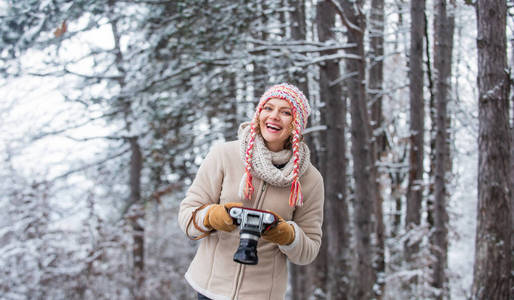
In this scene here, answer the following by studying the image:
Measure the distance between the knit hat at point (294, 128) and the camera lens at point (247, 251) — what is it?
323 millimetres

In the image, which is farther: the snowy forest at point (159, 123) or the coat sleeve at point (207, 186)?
the snowy forest at point (159, 123)

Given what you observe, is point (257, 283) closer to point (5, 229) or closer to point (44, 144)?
point (5, 229)

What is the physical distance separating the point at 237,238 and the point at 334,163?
6891 mm

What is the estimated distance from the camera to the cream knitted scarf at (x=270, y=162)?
7.70ft

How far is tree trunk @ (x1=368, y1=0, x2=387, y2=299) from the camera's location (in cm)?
1011

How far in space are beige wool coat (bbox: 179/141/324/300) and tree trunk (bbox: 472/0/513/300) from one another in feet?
11.3

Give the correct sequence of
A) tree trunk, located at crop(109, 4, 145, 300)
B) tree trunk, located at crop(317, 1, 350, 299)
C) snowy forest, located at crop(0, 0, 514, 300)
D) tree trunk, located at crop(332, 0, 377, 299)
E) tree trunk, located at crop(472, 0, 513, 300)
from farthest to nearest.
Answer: tree trunk, located at crop(109, 4, 145, 300) → tree trunk, located at crop(317, 1, 350, 299) → snowy forest, located at crop(0, 0, 514, 300) → tree trunk, located at crop(332, 0, 377, 299) → tree trunk, located at crop(472, 0, 513, 300)

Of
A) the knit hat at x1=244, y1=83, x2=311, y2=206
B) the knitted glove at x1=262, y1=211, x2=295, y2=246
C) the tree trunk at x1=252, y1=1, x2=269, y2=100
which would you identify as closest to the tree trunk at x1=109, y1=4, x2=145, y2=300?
Result: the tree trunk at x1=252, y1=1, x2=269, y2=100

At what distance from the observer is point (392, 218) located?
1731 centimetres

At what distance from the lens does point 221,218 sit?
84.7 inches

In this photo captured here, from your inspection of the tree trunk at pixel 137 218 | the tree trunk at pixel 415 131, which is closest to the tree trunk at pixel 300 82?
the tree trunk at pixel 415 131

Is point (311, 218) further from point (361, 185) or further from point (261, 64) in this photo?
point (261, 64)

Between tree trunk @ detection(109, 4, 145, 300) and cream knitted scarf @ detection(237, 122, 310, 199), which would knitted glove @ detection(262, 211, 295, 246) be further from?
tree trunk @ detection(109, 4, 145, 300)

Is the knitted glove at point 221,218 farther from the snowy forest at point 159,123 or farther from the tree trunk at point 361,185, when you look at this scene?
the tree trunk at point 361,185
